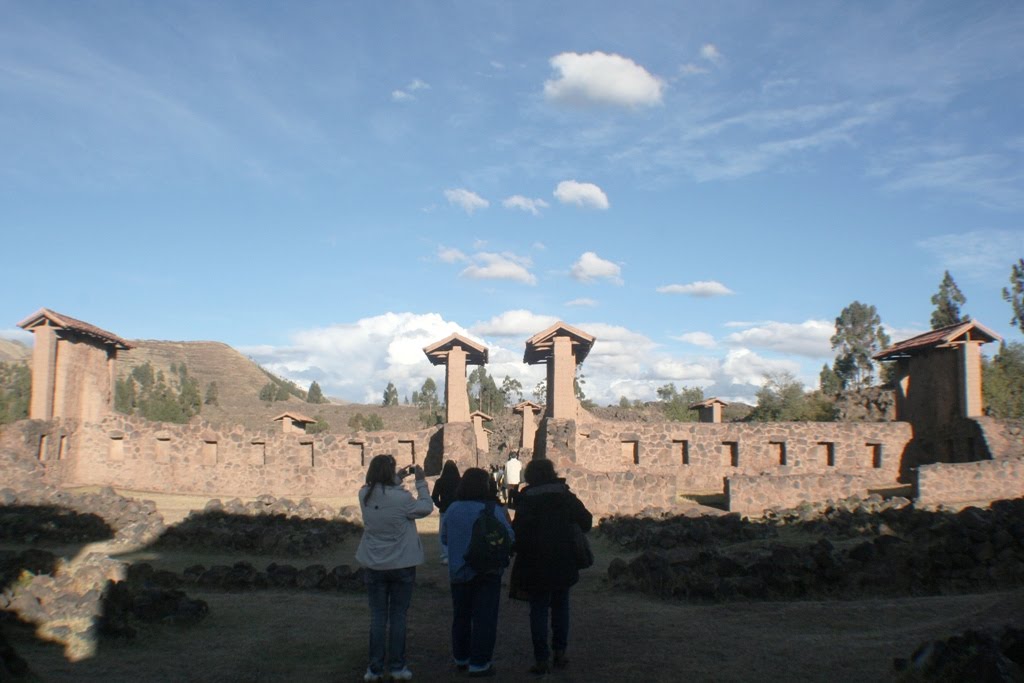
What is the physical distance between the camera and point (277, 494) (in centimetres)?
2580

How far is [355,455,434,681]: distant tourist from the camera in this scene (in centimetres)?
656

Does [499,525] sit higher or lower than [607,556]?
higher

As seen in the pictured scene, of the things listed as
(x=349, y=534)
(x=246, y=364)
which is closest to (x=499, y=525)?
(x=349, y=534)

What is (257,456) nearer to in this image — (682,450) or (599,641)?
(682,450)

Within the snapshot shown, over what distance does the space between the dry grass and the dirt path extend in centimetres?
2

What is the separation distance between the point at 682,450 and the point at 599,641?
60.2ft

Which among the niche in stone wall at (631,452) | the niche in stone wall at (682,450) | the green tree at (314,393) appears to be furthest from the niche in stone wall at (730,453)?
the green tree at (314,393)

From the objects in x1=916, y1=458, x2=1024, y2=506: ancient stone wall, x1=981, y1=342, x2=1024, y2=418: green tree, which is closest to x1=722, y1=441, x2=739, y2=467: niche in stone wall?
x1=916, y1=458, x2=1024, y2=506: ancient stone wall

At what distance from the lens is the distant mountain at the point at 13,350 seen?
143150mm

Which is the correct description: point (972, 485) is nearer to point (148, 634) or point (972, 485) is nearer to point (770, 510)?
point (770, 510)

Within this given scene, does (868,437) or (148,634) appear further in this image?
(868,437)

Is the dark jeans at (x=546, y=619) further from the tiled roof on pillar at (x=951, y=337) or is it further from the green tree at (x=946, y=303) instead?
the green tree at (x=946, y=303)

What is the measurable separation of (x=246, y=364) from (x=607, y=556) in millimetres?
94344

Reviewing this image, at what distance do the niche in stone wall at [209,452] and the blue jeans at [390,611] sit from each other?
21418mm
